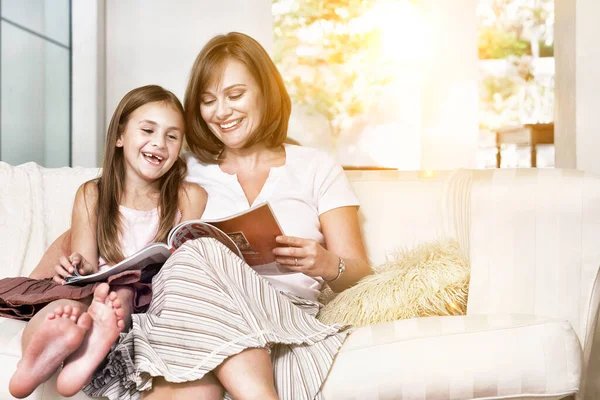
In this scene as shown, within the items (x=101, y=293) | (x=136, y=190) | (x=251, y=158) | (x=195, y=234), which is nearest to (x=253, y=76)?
(x=251, y=158)

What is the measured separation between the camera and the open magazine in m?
1.41

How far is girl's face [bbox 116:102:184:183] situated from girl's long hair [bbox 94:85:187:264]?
3 cm

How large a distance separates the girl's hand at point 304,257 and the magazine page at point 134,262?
258mm

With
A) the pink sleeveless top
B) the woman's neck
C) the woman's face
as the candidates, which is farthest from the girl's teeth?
the pink sleeveless top

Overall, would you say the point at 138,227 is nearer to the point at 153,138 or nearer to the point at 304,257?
the point at 153,138

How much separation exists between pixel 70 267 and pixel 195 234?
0.32m

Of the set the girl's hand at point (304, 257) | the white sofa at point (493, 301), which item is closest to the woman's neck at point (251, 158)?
the white sofa at point (493, 301)

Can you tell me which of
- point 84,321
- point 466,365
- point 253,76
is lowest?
point 466,365

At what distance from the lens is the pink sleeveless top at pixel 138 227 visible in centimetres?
183

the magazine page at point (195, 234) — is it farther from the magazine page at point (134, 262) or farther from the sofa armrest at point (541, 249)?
the sofa armrest at point (541, 249)

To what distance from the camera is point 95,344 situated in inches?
47.7

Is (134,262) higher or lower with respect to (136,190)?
lower

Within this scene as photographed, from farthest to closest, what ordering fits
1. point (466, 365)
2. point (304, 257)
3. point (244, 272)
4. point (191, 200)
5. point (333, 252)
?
point (191, 200) < point (333, 252) < point (304, 257) < point (244, 272) < point (466, 365)

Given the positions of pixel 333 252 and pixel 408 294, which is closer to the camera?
pixel 408 294
